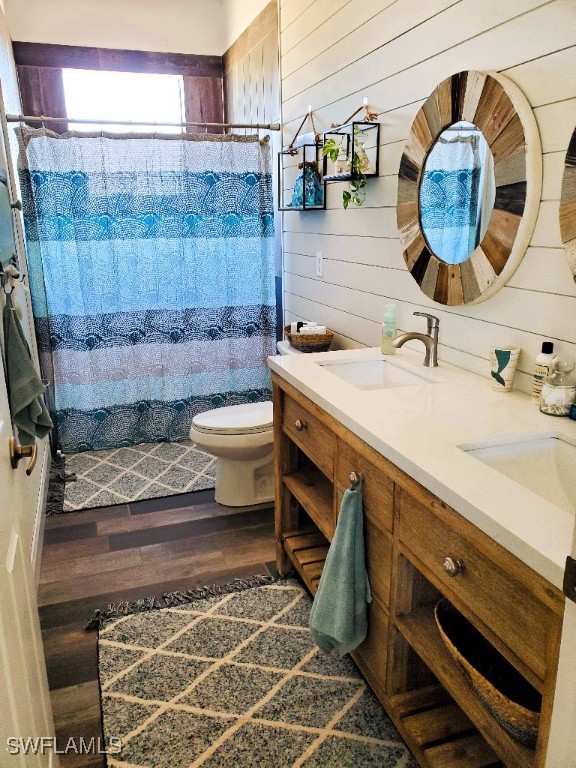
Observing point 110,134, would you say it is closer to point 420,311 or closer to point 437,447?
point 420,311

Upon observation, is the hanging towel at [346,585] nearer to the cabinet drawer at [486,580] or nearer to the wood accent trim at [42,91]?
the cabinet drawer at [486,580]

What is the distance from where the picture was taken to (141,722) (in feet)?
5.45

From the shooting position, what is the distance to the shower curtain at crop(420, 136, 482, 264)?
176 centimetres

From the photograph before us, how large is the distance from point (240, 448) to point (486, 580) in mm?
1780

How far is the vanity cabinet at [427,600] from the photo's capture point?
956mm

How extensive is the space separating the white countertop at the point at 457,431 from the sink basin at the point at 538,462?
21 millimetres

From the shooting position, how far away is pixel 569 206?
140cm

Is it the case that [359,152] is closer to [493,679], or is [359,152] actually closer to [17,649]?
[493,679]

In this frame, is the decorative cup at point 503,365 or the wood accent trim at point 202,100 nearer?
the decorative cup at point 503,365

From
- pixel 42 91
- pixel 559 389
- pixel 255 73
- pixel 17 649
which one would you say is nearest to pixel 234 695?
pixel 17 649

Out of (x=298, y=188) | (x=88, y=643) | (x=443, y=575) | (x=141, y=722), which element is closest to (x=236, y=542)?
(x=88, y=643)

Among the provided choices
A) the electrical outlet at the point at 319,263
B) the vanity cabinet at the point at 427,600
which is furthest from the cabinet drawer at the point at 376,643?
the electrical outlet at the point at 319,263

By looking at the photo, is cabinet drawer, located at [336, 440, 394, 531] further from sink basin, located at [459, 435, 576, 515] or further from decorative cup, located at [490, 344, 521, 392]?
decorative cup, located at [490, 344, 521, 392]

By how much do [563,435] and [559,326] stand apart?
31 cm
